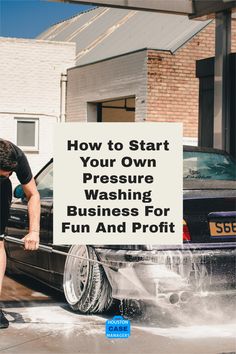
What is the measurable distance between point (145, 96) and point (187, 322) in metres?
12.3

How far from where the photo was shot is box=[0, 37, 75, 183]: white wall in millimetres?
20953

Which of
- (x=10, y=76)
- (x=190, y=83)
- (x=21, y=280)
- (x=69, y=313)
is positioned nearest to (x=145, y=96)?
(x=190, y=83)

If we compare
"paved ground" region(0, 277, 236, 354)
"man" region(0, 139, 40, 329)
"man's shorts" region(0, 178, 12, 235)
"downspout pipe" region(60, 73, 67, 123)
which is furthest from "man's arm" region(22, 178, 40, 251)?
"downspout pipe" region(60, 73, 67, 123)

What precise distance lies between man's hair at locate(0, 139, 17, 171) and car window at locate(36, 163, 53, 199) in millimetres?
1667

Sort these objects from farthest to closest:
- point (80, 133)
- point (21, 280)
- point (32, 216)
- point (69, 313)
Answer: point (21, 280)
point (69, 313)
point (32, 216)
point (80, 133)

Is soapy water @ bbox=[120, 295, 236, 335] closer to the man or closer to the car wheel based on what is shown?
the car wheel

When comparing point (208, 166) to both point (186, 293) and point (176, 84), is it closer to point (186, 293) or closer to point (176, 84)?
point (186, 293)

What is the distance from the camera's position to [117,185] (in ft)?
17.5

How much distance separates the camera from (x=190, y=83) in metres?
18.3

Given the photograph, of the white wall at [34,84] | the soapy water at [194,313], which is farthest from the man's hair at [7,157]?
the white wall at [34,84]

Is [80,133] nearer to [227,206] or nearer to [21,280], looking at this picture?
[227,206]

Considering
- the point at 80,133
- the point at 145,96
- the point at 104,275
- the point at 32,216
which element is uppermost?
the point at 145,96

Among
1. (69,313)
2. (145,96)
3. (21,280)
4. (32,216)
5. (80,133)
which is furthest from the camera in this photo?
(145,96)

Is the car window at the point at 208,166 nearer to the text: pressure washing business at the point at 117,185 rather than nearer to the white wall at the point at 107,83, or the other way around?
the text: pressure washing business at the point at 117,185
